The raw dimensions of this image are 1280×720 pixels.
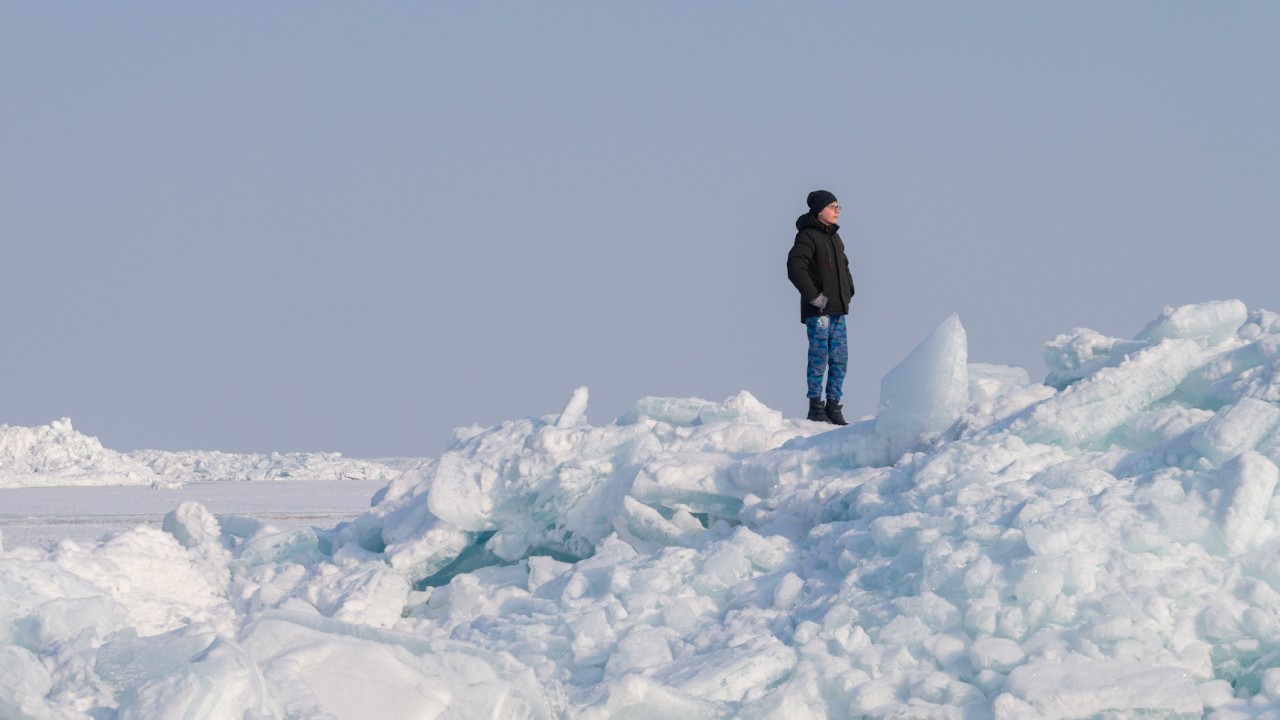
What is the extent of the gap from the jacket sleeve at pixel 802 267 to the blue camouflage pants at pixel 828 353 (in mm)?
189

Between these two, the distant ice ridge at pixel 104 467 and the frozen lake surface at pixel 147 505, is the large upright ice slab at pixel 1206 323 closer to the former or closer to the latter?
the frozen lake surface at pixel 147 505

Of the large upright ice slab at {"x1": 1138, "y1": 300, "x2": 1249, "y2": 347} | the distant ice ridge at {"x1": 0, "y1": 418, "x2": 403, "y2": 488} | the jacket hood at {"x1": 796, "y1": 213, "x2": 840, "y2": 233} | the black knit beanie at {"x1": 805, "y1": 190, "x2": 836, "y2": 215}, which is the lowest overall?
the distant ice ridge at {"x1": 0, "y1": 418, "x2": 403, "y2": 488}

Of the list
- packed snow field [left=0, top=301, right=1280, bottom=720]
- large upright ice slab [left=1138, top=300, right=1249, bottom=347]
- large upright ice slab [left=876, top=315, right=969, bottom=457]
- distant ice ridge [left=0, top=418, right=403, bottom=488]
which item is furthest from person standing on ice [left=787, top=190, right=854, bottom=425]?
distant ice ridge [left=0, top=418, right=403, bottom=488]

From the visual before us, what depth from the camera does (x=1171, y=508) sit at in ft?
16.8

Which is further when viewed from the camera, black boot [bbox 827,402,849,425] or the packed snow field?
black boot [bbox 827,402,849,425]

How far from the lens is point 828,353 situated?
9352 millimetres

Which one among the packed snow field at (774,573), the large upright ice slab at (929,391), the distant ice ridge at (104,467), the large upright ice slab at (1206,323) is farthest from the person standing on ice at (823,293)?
the distant ice ridge at (104,467)

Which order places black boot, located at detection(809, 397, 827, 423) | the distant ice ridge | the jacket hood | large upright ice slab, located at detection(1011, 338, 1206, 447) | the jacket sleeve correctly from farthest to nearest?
the distant ice ridge < the jacket hood < the jacket sleeve < black boot, located at detection(809, 397, 827, 423) < large upright ice slab, located at detection(1011, 338, 1206, 447)

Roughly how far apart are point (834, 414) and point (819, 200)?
4.68 ft

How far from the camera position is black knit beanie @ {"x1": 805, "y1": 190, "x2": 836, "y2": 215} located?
9.42m

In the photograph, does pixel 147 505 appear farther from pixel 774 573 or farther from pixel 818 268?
pixel 774 573

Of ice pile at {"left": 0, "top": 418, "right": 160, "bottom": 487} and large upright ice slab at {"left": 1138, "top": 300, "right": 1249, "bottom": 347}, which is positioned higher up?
large upright ice slab at {"left": 1138, "top": 300, "right": 1249, "bottom": 347}

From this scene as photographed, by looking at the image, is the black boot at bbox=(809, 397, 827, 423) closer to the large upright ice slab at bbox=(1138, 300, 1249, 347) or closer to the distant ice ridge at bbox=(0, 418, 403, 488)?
the large upright ice slab at bbox=(1138, 300, 1249, 347)

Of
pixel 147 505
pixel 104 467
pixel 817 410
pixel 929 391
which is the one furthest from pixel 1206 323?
pixel 104 467
